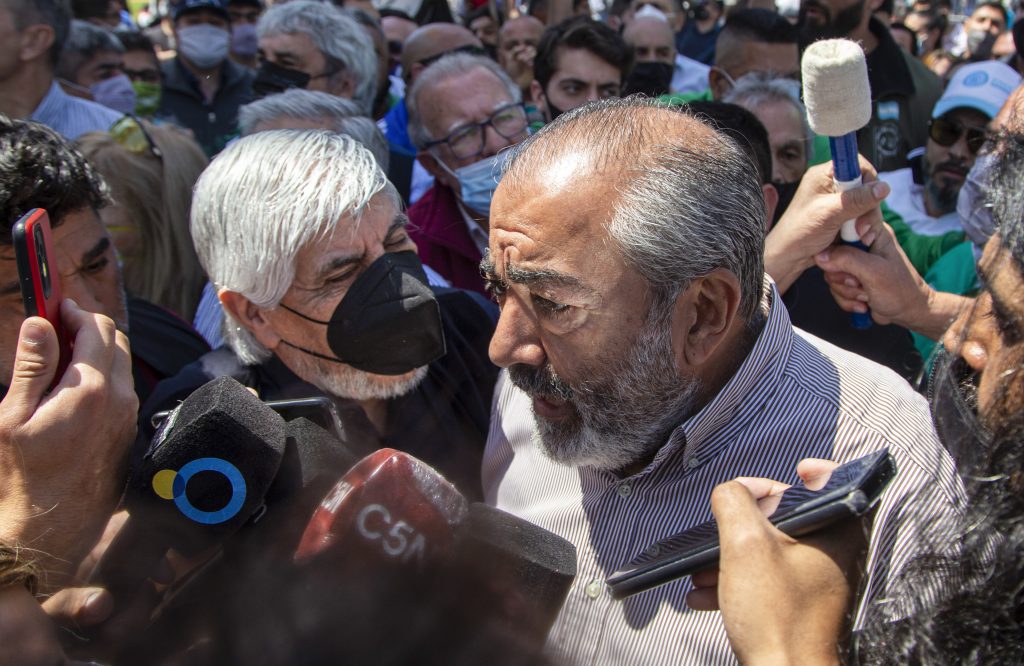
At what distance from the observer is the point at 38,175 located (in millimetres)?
2154

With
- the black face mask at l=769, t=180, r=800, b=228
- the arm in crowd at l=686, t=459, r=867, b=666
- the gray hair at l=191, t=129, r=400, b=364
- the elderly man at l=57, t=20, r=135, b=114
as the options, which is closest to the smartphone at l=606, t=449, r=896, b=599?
the arm in crowd at l=686, t=459, r=867, b=666

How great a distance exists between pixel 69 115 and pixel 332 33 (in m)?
1.38

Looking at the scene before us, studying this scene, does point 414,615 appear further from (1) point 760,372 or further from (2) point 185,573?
(1) point 760,372

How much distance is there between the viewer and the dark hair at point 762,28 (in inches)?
195

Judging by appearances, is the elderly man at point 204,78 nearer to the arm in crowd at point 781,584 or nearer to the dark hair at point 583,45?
the dark hair at point 583,45

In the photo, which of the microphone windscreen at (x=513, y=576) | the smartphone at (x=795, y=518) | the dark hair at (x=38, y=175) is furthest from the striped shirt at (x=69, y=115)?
the smartphone at (x=795, y=518)

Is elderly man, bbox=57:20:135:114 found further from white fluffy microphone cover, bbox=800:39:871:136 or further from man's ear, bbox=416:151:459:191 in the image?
white fluffy microphone cover, bbox=800:39:871:136

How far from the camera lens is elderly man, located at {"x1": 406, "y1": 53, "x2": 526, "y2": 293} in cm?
374

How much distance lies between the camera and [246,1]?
7.29m

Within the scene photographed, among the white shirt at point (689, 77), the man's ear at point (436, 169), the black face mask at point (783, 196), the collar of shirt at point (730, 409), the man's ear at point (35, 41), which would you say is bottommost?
the white shirt at point (689, 77)

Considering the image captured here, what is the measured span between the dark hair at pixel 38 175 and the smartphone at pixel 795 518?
65.7 inches

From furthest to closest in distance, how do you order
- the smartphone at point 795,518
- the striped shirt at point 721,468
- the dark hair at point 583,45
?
the dark hair at point 583,45
the striped shirt at point 721,468
the smartphone at point 795,518

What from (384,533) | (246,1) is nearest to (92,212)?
(384,533)

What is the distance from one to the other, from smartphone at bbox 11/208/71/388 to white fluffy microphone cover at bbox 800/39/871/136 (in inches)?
60.1
